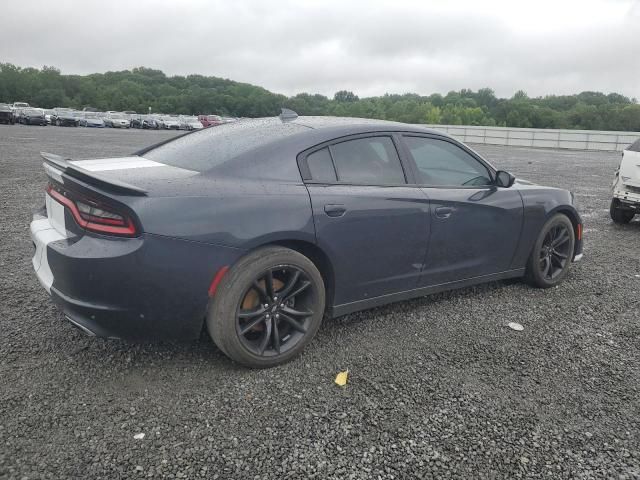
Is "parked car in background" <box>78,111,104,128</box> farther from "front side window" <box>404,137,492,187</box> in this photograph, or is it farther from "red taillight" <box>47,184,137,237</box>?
"red taillight" <box>47,184,137,237</box>

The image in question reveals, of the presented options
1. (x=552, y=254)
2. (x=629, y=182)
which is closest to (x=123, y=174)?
(x=552, y=254)

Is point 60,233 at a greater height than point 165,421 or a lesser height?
greater

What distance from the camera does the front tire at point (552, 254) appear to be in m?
4.82

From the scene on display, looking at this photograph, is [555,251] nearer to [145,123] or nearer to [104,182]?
[104,182]

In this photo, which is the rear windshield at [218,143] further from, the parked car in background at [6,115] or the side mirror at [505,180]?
the parked car in background at [6,115]

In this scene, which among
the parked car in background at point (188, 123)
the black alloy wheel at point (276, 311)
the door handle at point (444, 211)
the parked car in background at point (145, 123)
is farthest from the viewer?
the parked car in background at point (188, 123)

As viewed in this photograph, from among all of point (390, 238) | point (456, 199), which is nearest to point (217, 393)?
point (390, 238)

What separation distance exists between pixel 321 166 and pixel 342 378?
1.33 meters

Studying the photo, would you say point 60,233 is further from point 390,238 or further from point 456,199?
point 456,199

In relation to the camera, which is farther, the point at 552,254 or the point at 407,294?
the point at 552,254

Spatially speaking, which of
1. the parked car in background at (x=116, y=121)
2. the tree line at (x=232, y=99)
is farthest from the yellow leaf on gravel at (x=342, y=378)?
the tree line at (x=232, y=99)

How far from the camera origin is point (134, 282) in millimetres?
2805

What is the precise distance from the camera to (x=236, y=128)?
3.95 metres

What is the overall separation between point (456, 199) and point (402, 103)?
10395 centimetres
